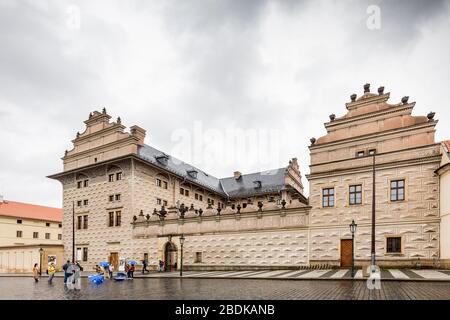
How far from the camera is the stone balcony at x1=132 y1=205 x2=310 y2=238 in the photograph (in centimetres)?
2630

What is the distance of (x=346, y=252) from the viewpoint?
2402 cm

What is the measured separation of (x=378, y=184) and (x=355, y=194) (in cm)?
160

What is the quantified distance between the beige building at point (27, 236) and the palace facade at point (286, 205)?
2.74 meters

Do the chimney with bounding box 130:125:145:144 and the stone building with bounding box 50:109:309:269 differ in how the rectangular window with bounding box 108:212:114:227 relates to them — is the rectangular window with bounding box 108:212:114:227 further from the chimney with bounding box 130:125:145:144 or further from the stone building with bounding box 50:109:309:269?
the chimney with bounding box 130:125:145:144

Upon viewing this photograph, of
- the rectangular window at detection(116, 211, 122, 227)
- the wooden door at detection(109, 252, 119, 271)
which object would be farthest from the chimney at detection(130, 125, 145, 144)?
the wooden door at detection(109, 252, 119, 271)

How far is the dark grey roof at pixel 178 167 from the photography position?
119ft

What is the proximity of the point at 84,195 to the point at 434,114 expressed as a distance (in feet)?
105

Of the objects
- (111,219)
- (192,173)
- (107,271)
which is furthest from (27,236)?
(107,271)

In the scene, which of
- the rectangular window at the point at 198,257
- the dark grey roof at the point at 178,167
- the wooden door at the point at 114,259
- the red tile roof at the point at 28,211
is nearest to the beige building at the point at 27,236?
the red tile roof at the point at 28,211

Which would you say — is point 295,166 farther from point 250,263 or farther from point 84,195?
point 84,195

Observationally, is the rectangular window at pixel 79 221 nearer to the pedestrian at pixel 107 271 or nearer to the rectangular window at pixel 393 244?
the pedestrian at pixel 107 271

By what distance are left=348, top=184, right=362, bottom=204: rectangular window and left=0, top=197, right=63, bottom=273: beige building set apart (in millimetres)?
27799

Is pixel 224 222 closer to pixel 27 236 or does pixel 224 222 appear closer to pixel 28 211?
pixel 27 236
